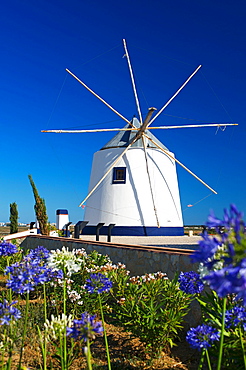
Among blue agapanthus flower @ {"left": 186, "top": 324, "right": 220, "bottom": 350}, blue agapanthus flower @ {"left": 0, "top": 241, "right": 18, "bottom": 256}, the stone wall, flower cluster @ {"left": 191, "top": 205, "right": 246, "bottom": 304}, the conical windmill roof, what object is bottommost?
blue agapanthus flower @ {"left": 186, "top": 324, "right": 220, "bottom": 350}

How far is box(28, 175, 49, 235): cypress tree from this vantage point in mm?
14836

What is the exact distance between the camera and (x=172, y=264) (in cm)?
534

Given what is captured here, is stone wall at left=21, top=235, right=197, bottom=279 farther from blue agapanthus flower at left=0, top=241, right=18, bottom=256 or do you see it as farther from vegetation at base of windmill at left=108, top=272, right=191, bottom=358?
blue agapanthus flower at left=0, top=241, right=18, bottom=256

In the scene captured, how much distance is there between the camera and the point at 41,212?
49.1ft

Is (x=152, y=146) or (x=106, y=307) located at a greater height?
(x=152, y=146)

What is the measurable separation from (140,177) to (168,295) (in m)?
12.1

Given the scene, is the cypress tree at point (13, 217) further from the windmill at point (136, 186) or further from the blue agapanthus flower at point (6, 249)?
the blue agapanthus flower at point (6, 249)

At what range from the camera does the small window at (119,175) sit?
16062mm

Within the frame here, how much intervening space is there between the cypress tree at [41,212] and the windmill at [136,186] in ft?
5.39

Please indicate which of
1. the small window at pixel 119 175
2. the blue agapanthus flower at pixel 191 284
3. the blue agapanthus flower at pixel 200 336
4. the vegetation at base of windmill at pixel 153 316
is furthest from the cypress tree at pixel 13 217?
the blue agapanthus flower at pixel 200 336

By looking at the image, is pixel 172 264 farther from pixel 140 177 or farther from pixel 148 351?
pixel 140 177

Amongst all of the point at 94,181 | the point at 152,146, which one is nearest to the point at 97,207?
the point at 94,181

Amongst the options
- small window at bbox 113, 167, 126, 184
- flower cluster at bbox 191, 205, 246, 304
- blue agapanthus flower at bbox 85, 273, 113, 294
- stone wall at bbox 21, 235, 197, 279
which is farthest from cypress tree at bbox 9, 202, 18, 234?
flower cluster at bbox 191, 205, 246, 304

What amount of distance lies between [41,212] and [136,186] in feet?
14.3
